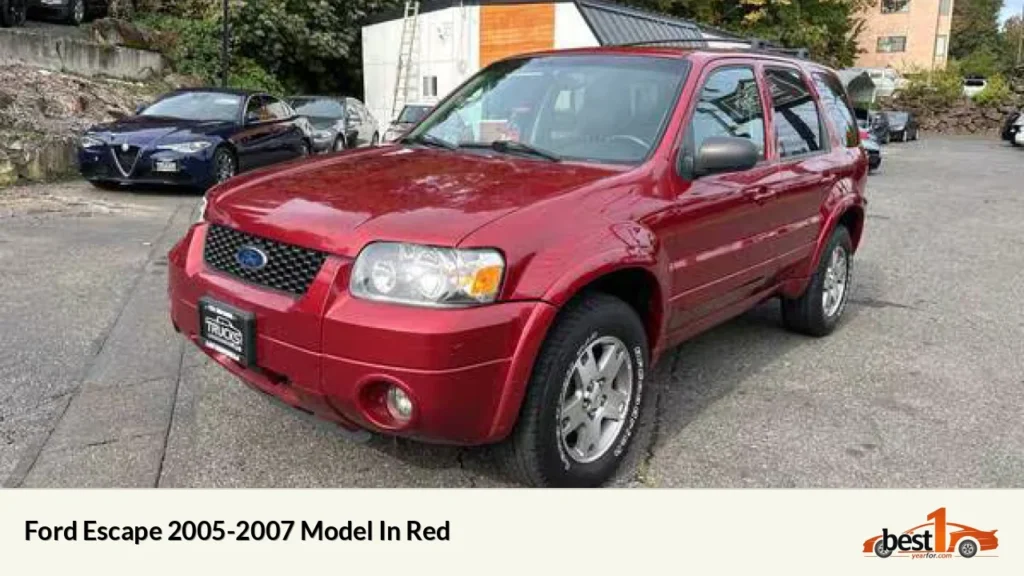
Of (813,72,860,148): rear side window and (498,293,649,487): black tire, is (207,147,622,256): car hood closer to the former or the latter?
(498,293,649,487): black tire

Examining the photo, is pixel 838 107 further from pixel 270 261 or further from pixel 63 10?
pixel 63 10

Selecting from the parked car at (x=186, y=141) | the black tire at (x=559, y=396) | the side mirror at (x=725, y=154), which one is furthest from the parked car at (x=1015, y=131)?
the black tire at (x=559, y=396)

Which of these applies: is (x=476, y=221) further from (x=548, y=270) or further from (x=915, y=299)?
(x=915, y=299)

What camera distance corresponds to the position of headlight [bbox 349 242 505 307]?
9.10 ft

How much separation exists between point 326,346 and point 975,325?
500 centimetres

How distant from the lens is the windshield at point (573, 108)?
379 centimetres

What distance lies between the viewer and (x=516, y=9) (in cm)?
2030

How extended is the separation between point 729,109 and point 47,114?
39.1 ft

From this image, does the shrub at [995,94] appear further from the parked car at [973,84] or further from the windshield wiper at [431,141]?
the windshield wiper at [431,141]

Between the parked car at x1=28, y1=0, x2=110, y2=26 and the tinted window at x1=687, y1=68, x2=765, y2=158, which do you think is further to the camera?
the parked car at x1=28, y1=0, x2=110, y2=26

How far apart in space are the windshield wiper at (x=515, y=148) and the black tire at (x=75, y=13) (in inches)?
725

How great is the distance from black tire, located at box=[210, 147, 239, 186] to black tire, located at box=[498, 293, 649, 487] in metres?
8.37
